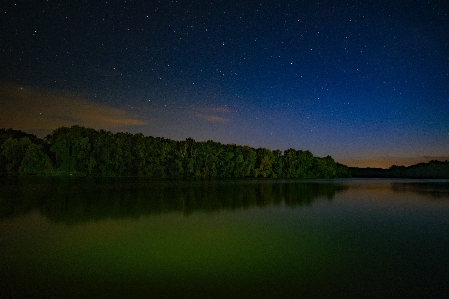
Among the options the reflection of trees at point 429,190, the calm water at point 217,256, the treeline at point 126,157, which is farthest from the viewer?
the treeline at point 126,157

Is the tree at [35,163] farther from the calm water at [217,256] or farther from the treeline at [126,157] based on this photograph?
the calm water at [217,256]

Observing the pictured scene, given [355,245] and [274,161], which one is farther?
[274,161]

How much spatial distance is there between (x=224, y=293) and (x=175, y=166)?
8658cm

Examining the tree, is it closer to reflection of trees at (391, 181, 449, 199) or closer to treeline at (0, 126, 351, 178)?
treeline at (0, 126, 351, 178)

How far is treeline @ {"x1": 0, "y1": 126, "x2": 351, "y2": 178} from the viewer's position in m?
74.0

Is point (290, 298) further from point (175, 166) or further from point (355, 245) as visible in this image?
point (175, 166)

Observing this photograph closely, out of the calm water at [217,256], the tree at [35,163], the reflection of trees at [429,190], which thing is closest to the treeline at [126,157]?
the tree at [35,163]

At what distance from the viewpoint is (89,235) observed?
40.7ft

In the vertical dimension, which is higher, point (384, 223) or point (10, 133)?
point (10, 133)

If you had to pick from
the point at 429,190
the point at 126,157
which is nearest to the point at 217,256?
the point at 429,190

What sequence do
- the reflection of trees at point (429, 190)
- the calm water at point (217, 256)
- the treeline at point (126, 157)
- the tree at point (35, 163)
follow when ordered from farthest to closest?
Result: the treeline at point (126, 157)
the tree at point (35, 163)
the reflection of trees at point (429, 190)
the calm water at point (217, 256)

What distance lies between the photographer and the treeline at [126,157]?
243ft

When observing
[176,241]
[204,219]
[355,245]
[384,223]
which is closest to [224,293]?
[176,241]

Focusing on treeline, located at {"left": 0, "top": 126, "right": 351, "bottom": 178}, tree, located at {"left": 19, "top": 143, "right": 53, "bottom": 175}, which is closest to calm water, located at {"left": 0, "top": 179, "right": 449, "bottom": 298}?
tree, located at {"left": 19, "top": 143, "right": 53, "bottom": 175}
